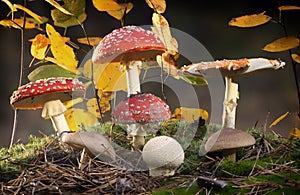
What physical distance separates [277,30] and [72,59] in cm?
74

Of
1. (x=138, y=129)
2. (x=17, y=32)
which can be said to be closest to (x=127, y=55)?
(x=138, y=129)

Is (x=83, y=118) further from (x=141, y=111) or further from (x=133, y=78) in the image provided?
(x=141, y=111)

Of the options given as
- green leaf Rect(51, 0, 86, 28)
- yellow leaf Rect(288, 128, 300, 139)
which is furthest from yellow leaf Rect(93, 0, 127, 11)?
yellow leaf Rect(288, 128, 300, 139)

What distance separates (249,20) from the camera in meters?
1.32

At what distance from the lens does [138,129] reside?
1.27m

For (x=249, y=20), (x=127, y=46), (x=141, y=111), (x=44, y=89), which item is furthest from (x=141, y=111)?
(x=249, y=20)

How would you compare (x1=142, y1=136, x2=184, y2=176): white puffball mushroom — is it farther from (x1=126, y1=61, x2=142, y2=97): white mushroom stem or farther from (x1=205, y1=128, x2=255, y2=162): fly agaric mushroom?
(x1=126, y1=61, x2=142, y2=97): white mushroom stem

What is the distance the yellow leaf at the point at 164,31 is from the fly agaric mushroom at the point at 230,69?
0.20 meters

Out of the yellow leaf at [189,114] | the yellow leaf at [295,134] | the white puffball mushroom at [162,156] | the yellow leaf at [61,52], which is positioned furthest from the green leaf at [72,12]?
the yellow leaf at [295,134]

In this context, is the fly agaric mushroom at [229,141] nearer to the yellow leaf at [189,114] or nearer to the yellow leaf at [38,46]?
the yellow leaf at [189,114]

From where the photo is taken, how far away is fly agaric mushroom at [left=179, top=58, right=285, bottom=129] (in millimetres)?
1164

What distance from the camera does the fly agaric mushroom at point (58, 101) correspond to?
111 centimetres

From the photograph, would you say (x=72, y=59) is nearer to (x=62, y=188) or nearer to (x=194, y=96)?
(x=194, y=96)

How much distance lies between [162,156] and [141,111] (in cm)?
17
